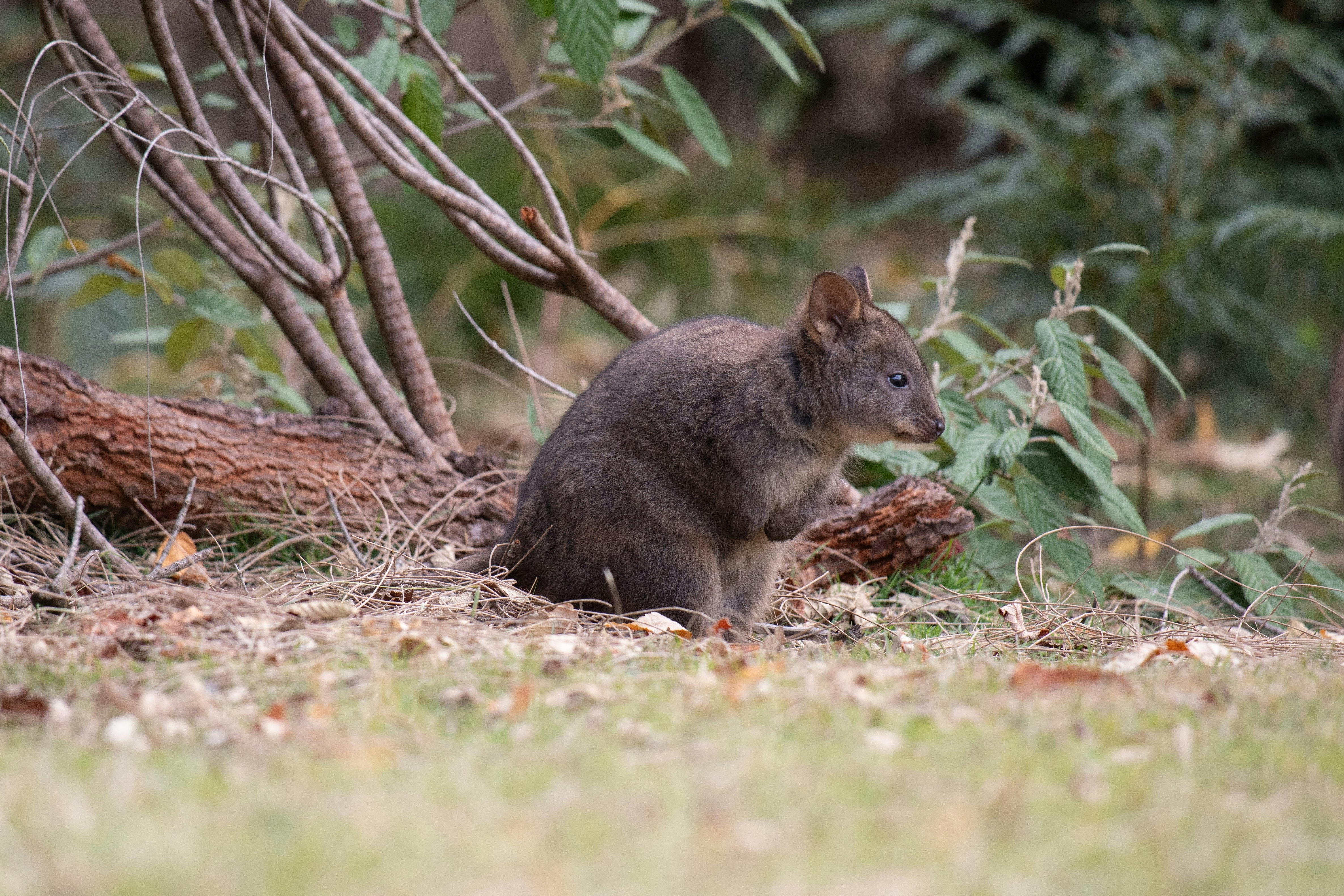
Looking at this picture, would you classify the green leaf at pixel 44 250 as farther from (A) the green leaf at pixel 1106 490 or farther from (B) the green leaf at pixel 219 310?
(A) the green leaf at pixel 1106 490

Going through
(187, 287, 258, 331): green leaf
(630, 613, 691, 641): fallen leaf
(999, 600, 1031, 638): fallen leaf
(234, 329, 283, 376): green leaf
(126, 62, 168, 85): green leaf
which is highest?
(126, 62, 168, 85): green leaf

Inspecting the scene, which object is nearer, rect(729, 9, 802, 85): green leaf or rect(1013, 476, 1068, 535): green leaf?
rect(1013, 476, 1068, 535): green leaf

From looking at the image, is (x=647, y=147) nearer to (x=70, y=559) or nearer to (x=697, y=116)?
(x=697, y=116)

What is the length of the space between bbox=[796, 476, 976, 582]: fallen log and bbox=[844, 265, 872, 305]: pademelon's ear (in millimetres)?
759

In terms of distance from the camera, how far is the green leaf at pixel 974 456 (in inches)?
171

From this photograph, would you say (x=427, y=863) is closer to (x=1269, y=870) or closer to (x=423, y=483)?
(x=1269, y=870)

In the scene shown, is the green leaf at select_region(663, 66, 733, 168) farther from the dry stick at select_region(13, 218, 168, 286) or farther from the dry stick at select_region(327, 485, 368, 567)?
the dry stick at select_region(13, 218, 168, 286)

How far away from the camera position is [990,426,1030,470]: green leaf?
14.5 feet

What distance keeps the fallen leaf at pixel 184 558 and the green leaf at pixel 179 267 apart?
4.36 feet

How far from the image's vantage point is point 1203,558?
4703 millimetres

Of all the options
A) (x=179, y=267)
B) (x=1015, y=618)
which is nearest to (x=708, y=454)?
(x=1015, y=618)

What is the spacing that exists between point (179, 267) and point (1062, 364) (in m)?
3.76

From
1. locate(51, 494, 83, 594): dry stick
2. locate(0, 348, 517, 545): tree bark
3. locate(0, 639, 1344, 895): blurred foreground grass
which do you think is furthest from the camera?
locate(0, 348, 517, 545): tree bark

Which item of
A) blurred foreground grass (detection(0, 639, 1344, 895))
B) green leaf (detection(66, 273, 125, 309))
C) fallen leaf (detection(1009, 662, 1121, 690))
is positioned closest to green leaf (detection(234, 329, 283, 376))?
green leaf (detection(66, 273, 125, 309))
